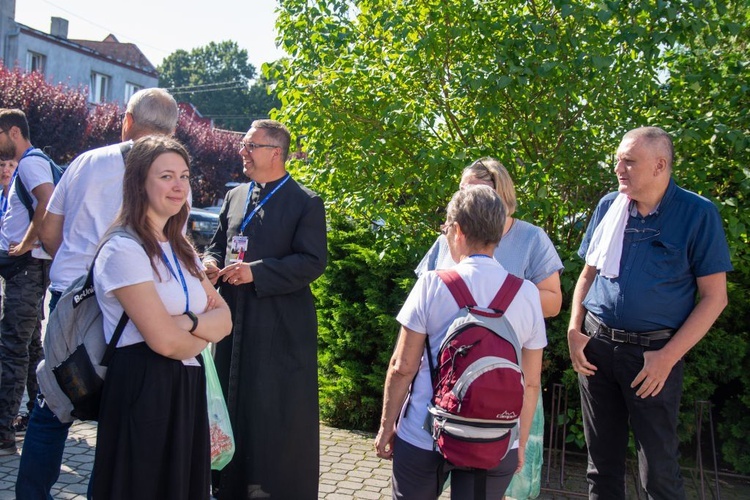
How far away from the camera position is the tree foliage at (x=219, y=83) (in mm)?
90363

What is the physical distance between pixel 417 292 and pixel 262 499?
2.12 meters

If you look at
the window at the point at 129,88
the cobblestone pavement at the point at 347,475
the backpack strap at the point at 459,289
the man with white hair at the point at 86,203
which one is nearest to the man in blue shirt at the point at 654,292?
the backpack strap at the point at 459,289

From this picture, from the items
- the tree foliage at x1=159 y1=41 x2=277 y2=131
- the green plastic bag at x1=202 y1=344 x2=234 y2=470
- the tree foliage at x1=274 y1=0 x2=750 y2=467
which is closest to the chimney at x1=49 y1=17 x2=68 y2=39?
the tree foliage at x1=274 y1=0 x2=750 y2=467

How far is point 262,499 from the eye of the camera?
14.0ft

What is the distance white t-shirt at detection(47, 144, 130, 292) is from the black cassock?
34.3 inches

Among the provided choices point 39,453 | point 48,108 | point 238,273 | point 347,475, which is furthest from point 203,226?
point 39,453

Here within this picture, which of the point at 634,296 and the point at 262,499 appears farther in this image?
the point at 262,499

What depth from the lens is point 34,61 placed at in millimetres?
34281

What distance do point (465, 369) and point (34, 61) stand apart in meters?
36.7

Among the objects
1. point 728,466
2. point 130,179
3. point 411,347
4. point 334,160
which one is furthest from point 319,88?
point 728,466

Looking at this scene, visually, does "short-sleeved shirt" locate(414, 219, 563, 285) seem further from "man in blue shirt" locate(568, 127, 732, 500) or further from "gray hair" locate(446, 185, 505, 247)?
"gray hair" locate(446, 185, 505, 247)

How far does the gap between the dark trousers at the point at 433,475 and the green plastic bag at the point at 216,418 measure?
863 millimetres

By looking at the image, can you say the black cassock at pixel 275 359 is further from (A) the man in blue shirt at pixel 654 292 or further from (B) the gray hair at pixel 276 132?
(A) the man in blue shirt at pixel 654 292

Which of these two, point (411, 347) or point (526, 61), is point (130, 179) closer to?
point (411, 347)
